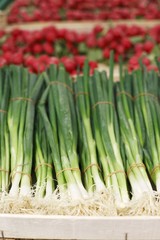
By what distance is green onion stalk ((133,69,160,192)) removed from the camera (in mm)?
1638

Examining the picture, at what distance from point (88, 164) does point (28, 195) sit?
33cm

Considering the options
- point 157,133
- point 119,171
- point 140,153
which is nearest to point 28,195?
point 119,171

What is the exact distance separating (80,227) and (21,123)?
0.65 meters

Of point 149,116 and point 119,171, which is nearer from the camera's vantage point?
point 119,171

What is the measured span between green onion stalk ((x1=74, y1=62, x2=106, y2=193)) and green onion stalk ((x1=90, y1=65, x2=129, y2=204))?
27 mm

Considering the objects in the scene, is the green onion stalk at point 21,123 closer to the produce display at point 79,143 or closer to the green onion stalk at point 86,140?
the produce display at point 79,143

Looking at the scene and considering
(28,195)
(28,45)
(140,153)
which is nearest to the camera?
(28,195)

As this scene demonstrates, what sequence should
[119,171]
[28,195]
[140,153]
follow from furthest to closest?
[140,153] < [119,171] < [28,195]

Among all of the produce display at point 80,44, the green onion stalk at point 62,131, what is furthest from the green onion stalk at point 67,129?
the produce display at point 80,44

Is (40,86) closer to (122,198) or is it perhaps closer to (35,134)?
(35,134)

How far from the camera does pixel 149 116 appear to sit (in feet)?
6.06

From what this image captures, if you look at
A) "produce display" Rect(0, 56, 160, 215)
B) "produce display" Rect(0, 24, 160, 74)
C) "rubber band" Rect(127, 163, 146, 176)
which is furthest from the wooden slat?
"rubber band" Rect(127, 163, 146, 176)

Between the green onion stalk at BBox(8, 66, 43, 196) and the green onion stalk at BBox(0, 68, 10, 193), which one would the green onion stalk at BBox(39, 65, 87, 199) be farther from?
the green onion stalk at BBox(0, 68, 10, 193)

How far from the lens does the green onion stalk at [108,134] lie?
1.54m
